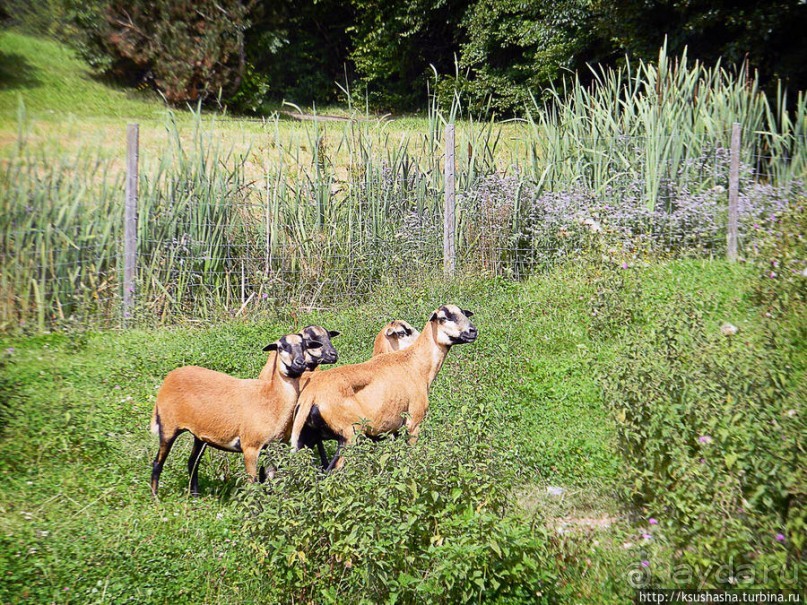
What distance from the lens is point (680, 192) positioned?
504 inches

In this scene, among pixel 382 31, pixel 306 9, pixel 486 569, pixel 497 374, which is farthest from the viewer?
pixel 306 9

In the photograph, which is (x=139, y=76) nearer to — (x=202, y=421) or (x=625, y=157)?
(x=625, y=157)

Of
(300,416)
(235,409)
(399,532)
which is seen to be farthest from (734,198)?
(399,532)

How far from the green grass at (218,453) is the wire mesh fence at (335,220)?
650 mm

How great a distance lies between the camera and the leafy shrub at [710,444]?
4.55m

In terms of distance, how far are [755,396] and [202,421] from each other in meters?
3.73

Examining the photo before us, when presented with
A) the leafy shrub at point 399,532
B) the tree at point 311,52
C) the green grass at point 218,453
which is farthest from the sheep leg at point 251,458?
the tree at point 311,52

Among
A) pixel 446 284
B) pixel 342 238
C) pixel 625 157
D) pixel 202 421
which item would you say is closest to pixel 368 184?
pixel 342 238

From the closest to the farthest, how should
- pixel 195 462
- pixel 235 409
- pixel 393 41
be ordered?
pixel 235 409 < pixel 195 462 < pixel 393 41

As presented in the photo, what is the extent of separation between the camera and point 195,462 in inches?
260

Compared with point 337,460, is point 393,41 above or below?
above

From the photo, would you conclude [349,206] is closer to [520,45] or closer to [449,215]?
[449,215]

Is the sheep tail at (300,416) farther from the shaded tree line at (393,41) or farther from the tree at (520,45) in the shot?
the tree at (520,45)

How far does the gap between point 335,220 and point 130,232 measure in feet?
8.63
